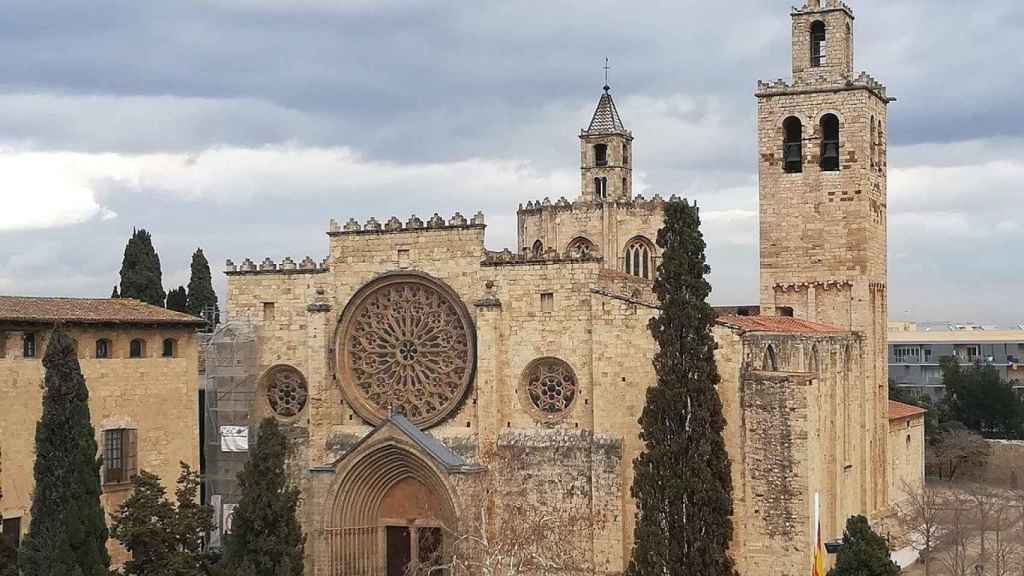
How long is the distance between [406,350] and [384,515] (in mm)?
4406

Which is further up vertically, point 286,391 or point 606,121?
point 606,121

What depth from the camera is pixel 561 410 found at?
3428 cm

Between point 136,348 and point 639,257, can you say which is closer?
point 136,348

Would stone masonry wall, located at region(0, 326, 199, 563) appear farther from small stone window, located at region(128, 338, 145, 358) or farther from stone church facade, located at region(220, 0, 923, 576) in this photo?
stone church facade, located at region(220, 0, 923, 576)

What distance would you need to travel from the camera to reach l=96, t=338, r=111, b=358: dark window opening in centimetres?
3416

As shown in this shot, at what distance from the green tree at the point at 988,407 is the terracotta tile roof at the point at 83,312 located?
152 ft

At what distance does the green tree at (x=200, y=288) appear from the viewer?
55781 mm

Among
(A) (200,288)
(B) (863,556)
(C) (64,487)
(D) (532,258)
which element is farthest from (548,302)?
(A) (200,288)

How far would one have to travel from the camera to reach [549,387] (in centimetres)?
3450

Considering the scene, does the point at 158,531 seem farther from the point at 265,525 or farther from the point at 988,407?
the point at 988,407

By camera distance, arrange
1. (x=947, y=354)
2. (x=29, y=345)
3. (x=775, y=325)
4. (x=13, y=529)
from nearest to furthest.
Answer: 1. (x=13, y=529)
2. (x=29, y=345)
3. (x=775, y=325)
4. (x=947, y=354)

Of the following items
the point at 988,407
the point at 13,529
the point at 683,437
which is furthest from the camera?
the point at 988,407

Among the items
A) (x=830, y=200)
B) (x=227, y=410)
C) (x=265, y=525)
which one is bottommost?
(x=265, y=525)

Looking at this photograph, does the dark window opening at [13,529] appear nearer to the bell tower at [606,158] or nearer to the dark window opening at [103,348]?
the dark window opening at [103,348]
